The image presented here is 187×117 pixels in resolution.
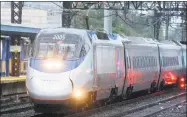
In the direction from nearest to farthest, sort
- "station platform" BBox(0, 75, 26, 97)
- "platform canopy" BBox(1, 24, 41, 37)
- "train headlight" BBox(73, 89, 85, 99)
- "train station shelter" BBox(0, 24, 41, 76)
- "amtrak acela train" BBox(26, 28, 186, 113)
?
"amtrak acela train" BBox(26, 28, 186, 113)
"train headlight" BBox(73, 89, 85, 99)
"station platform" BBox(0, 75, 26, 97)
"platform canopy" BBox(1, 24, 41, 37)
"train station shelter" BBox(0, 24, 41, 76)

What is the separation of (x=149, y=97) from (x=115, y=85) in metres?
6.19

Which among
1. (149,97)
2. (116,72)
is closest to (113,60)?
(116,72)

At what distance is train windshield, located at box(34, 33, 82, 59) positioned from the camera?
15.1 m

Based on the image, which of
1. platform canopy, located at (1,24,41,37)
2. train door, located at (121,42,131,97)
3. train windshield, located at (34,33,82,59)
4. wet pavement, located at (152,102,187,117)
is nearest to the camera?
train windshield, located at (34,33,82,59)

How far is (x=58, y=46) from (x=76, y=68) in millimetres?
997

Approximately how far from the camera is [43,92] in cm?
1427

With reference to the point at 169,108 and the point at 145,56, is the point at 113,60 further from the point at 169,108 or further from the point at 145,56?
the point at 145,56

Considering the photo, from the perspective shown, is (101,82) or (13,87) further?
(13,87)

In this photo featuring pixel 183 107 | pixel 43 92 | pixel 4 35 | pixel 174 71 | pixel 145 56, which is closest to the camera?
pixel 43 92

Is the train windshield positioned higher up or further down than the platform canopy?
further down

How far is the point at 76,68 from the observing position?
48.3ft

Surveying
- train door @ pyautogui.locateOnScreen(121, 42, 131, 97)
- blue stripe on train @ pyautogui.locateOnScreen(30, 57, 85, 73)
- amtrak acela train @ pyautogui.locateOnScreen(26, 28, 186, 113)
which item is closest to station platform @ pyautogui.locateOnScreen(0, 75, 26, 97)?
amtrak acela train @ pyautogui.locateOnScreen(26, 28, 186, 113)

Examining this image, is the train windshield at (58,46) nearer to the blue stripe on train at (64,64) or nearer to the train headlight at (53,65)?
the blue stripe on train at (64,64)

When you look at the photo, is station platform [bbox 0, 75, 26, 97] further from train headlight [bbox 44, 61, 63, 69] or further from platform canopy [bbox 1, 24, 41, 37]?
train headlight [bbox 44, 61, 63, 69]
